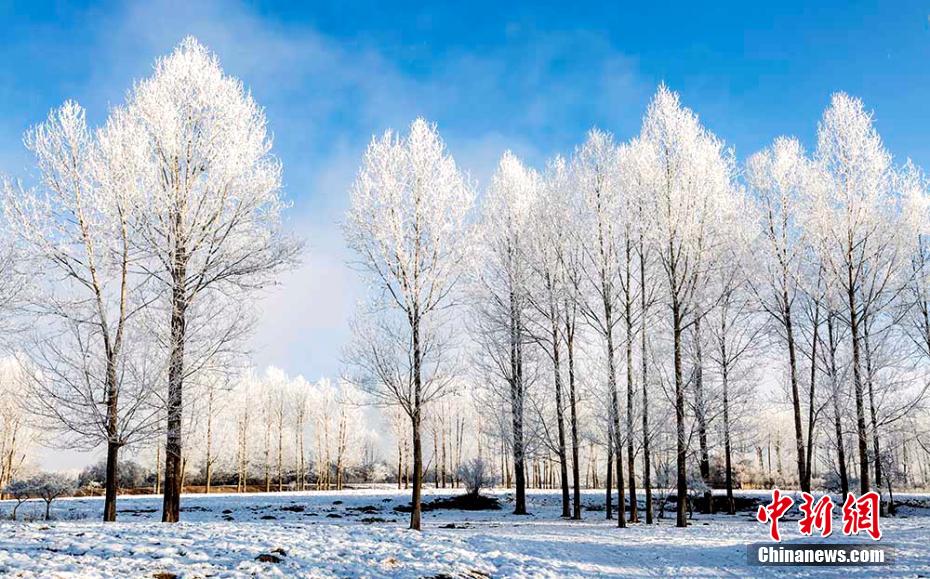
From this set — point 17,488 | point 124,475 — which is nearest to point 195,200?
point 17,488

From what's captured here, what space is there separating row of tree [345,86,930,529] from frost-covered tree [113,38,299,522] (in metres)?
2.51

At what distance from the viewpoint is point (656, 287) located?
730 inches

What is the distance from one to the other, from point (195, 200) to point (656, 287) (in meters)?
12.9

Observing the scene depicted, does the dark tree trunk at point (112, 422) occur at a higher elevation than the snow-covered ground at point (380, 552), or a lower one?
higher

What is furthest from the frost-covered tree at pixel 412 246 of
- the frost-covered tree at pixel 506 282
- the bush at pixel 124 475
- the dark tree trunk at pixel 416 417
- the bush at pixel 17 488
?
the bush at pixel 124 475

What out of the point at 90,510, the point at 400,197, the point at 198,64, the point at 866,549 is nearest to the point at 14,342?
the point at 198,64

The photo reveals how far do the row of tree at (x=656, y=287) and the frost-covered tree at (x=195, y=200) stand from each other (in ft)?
8.24

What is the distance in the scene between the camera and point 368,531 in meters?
10.9

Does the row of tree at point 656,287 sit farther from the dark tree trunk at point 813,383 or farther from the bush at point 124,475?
the bush at point 124,475

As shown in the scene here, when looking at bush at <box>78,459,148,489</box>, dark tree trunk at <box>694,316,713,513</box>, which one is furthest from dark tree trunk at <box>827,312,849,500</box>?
bush at <box>78,459,148,489</box>

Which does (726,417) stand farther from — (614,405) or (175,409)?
(175,409)

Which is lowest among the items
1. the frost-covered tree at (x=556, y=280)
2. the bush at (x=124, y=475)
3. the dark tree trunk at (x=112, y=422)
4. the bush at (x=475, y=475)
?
the bush at (x=124, y=475)

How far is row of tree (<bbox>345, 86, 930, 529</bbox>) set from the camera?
49.0 ft

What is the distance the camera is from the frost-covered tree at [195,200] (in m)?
13.2
